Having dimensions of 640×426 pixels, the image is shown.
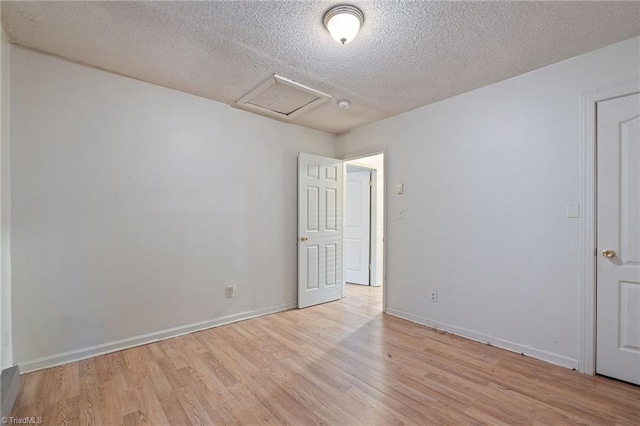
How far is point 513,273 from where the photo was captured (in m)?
2.61

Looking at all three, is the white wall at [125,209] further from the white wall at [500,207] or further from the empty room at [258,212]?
the white wall at [500,207]

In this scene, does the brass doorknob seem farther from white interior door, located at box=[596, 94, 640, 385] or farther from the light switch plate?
the light switch plate

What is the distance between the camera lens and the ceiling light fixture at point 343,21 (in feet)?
5.71

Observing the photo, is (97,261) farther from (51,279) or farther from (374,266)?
(374,266)

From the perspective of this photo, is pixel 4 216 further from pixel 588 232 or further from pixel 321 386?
pixel 588 232

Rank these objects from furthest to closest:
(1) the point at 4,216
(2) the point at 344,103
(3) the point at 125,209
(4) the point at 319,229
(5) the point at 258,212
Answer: (4) the point at 319,229 → (5) the point at 258,212 → (2) the point at 344,103 → (3) the point at 125,209 → (1) the point at 4,216

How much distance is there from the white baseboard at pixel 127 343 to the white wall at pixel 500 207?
1848 mm

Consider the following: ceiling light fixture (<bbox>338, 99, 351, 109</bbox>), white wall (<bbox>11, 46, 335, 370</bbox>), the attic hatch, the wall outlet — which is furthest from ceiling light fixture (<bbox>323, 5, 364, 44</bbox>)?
the wall outlet

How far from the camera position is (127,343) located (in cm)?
262

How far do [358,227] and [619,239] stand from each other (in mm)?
3424

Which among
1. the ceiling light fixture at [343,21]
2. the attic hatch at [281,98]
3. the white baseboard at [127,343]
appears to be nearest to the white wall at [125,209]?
the white baseboard at [127,343]

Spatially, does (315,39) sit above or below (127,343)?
above

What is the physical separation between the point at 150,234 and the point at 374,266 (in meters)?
3.52

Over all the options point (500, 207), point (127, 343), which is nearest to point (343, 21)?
point (500, 207)
